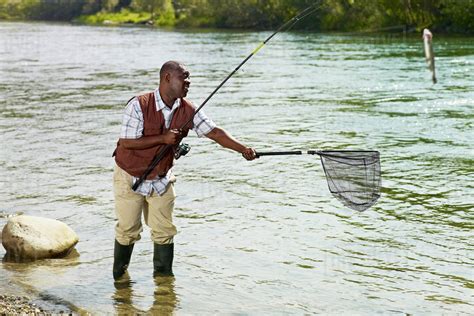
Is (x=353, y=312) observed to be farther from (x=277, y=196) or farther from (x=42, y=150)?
(x=42, y=150)

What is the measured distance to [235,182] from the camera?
1281cm

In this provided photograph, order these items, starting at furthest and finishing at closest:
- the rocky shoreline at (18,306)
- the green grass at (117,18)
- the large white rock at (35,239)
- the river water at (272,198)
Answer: the green grass at (117,18), the large white rock at (35,239), the river water at (272,198), the rocky shoreline at (18,306)

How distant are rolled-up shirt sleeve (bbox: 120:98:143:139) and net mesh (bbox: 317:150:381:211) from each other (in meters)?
1.48

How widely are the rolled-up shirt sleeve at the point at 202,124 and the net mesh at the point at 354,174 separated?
91 cm

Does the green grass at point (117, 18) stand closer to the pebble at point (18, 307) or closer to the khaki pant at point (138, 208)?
the khaki pant at point (138, 208)

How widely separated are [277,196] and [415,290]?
4308 millimetres

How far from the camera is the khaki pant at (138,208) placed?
6.88 meters

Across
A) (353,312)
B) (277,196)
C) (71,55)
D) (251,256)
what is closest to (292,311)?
(353,312)

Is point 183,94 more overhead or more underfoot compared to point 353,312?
more overhead

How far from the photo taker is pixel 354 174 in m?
7.09

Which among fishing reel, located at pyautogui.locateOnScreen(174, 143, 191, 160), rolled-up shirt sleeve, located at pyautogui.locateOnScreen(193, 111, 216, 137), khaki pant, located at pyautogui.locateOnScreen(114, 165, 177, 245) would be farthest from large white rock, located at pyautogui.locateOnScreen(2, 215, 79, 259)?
rolled-up shirt sleeve, located at pyautogui.locateOnScreen(193, 111, 216, 137)

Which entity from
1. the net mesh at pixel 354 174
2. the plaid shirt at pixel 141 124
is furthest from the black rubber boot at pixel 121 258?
the net mesh at pixel 354 174

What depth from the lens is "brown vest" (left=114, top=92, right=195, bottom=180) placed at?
6.65 metres

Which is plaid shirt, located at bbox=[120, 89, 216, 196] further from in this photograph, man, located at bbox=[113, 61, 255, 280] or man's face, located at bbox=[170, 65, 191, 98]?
man's face, located at bbox=[170, 65, 191, 98]
